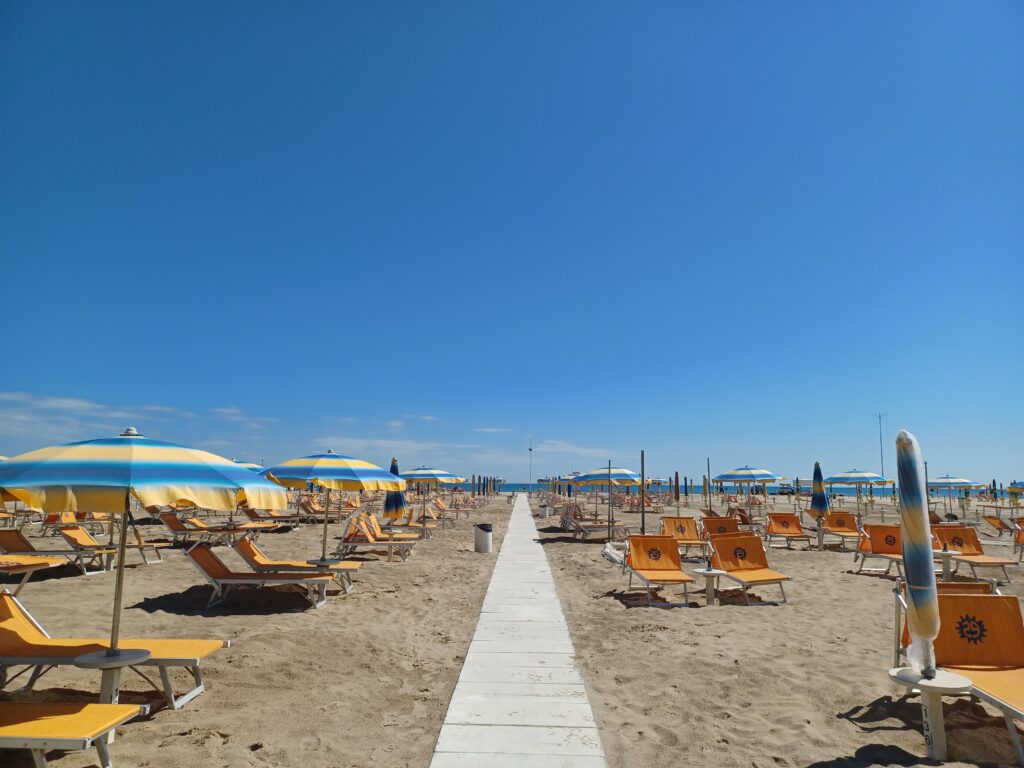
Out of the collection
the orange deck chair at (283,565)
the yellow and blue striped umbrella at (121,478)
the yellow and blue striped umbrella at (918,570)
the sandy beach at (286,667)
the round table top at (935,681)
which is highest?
the yellow and blue striped umbrella at (121,478)

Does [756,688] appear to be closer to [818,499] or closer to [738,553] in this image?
[738,553]

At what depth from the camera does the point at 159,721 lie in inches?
158

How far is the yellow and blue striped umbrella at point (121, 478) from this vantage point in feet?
10.7

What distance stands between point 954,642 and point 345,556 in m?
10.3

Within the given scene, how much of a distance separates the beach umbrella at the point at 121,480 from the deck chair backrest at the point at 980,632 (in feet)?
15.9

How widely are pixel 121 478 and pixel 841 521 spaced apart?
51.9 ft

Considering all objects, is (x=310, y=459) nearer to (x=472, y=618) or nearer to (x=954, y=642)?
(x=472, y=618)

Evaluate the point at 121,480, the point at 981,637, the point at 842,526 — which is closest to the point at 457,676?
the point at 121,480

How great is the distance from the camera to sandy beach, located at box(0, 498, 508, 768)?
145 inches

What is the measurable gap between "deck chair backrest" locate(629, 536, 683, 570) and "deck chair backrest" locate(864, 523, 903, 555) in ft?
14.4

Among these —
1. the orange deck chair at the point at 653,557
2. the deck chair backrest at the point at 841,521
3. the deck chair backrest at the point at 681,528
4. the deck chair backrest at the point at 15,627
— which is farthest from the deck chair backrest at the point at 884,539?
the deck chair backrest at the point at 15,627

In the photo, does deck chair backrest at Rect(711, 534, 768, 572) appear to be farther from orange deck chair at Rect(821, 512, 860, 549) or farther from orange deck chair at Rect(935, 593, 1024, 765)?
orange deck chair at Rect(821, 512, 860, 549)

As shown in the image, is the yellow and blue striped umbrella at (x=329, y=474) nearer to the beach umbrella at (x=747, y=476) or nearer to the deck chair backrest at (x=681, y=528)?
the deck chair backrest at (x=681, y=528)

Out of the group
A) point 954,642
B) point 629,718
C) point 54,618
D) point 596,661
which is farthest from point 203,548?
point 954,642
